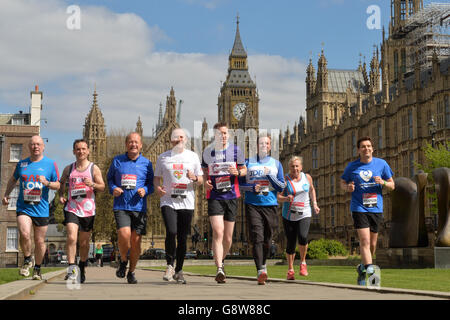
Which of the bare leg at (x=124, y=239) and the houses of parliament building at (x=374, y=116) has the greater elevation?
the houses of parliament building at (x=374, y=116)

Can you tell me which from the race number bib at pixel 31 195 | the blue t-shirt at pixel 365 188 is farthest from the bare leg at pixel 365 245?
the race number bib at pixel 31 195

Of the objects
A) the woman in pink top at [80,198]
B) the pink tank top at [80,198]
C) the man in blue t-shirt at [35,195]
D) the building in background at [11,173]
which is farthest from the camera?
the building in background at [11,173]

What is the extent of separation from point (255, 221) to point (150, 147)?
90339 millimetres

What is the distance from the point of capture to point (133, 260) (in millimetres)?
10945

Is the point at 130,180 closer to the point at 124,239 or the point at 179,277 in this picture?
the point at 124,239

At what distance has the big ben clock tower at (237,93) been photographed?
14800cm

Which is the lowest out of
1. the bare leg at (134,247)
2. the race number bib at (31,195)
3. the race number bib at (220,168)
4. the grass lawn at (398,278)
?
the grass lawn at (398,278)

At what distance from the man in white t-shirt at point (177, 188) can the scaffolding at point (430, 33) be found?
53.8m

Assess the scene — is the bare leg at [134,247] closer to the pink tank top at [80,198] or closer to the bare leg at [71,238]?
the pink tank top at [80,198]

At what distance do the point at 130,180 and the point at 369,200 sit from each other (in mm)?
3698

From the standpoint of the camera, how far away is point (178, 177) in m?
10.6

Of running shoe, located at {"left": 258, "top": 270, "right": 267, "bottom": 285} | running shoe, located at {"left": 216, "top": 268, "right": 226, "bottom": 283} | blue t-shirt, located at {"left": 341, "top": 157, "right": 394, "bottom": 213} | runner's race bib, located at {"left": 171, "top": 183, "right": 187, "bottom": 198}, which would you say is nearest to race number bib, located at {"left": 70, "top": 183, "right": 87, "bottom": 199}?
runner's race bib, located at {"left": 171, "top": 183, "right": 187, "bottom": 198}

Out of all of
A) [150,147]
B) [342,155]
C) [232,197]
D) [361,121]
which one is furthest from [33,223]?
[150,147]

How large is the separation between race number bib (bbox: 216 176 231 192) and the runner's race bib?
540 mm
